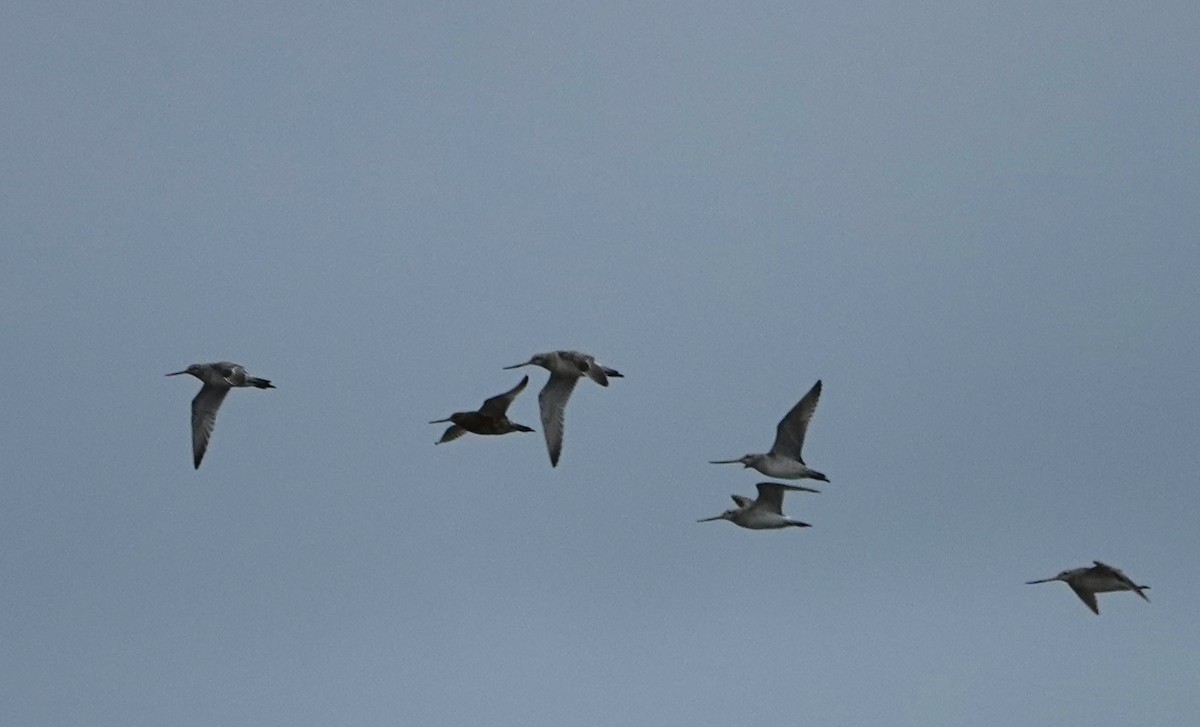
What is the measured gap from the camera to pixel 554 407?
131 ft

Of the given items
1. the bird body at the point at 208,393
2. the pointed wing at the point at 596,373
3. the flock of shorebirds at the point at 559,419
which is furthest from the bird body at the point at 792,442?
the bird body at the point at 208,393

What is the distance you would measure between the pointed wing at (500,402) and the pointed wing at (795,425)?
398 centimetres

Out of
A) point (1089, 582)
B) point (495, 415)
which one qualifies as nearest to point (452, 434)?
point (495, 415)

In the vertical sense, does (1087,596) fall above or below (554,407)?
below

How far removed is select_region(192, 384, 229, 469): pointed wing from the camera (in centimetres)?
4078

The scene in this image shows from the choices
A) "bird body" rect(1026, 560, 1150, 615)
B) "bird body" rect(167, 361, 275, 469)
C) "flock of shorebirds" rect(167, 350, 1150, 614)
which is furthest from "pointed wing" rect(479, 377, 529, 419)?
"bird body" rect(1026, 560, 1150, 615)

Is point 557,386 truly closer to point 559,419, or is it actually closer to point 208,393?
point 559,419

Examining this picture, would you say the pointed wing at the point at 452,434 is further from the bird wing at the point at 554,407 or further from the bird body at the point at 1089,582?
the bird body at the point at 1089,582

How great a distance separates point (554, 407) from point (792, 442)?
3.66 meters

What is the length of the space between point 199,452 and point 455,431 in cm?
405

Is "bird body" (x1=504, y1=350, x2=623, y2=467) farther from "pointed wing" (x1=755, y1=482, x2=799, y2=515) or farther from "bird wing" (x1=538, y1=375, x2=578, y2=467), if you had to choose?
"pointed wing" (x1=755, y1=482, x2=799, y2=515)

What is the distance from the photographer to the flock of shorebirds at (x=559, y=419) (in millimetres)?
39500

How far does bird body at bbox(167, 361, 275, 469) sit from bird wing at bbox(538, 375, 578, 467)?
456cm

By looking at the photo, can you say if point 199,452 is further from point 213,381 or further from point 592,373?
point 592,373
